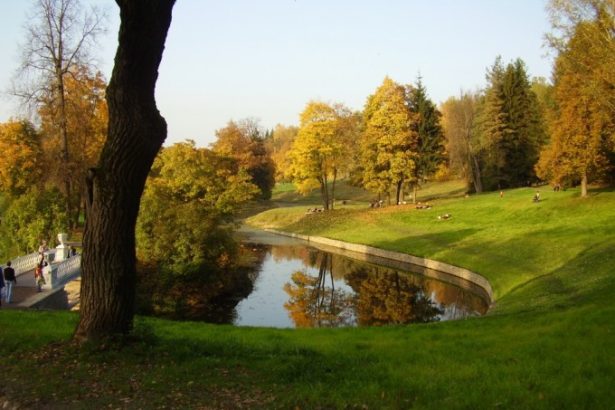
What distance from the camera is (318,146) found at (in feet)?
200

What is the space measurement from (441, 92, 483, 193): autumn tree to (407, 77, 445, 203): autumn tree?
991 cm

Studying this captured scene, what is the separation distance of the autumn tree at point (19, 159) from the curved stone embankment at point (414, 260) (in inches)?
1049

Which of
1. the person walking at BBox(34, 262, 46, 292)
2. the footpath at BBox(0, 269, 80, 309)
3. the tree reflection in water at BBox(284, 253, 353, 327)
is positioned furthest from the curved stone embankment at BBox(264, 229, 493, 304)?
the person walking at BBox(34, 262, 46, 292)

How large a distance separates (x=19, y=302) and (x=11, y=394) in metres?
14.7

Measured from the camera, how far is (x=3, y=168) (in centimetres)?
4172

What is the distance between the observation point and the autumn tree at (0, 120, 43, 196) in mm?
41906

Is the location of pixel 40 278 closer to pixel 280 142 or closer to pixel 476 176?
pixel 476 176

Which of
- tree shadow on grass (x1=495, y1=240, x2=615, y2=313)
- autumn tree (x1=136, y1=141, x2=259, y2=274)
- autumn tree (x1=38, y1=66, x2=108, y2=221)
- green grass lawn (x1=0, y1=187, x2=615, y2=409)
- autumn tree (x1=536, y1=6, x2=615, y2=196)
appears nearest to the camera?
green grass lawn (x1=0, y1=187, x2=615, y2=409)

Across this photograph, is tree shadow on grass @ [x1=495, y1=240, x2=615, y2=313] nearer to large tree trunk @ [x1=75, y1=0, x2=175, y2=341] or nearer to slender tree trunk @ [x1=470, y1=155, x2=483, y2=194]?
large tree trunk @ [x1=75, y1=0, x2=175, y2=341]

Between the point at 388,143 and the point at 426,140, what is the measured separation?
5.09m

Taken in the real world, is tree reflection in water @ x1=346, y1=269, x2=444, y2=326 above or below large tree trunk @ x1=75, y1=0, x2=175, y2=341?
below

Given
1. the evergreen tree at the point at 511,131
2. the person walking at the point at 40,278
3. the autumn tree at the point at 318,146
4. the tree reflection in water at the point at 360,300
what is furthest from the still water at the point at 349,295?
the evergreen tree at the point at 511,131

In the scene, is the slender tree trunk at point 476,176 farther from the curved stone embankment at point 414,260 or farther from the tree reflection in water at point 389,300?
the tree reflection in water at point 389,300

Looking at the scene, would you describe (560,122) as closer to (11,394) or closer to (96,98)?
(96,98)
